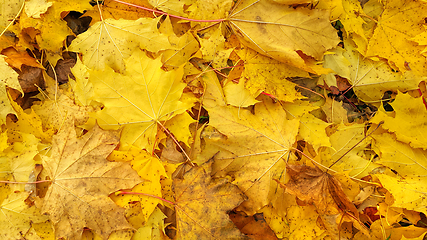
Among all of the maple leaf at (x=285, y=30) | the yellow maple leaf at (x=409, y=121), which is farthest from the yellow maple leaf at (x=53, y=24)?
the yellow maple leaf at (x=409, y=121)

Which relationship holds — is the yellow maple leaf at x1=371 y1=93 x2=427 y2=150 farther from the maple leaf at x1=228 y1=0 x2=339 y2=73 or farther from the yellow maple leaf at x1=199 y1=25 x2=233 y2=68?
the yellow maple leaf at x1=199 y1=25 x2=233 y2=68

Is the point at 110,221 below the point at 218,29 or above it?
below

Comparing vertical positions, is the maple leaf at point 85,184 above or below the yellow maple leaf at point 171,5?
below

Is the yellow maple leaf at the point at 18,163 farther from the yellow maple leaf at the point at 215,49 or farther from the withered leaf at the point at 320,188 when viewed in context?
the withered leaf at the point at 320,188

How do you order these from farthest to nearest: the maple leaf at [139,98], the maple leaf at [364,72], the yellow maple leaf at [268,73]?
the maple leaf at [364,72] < the yellow maple leaf at [268,73] < the maple leaf at [139,98]

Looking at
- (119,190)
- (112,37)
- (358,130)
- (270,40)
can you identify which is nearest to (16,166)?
(119,190)

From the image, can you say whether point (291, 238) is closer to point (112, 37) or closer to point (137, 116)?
point (137, 116)

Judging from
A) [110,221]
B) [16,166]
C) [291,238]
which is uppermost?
[16,166]

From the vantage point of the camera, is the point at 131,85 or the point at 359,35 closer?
the point at 131,85
